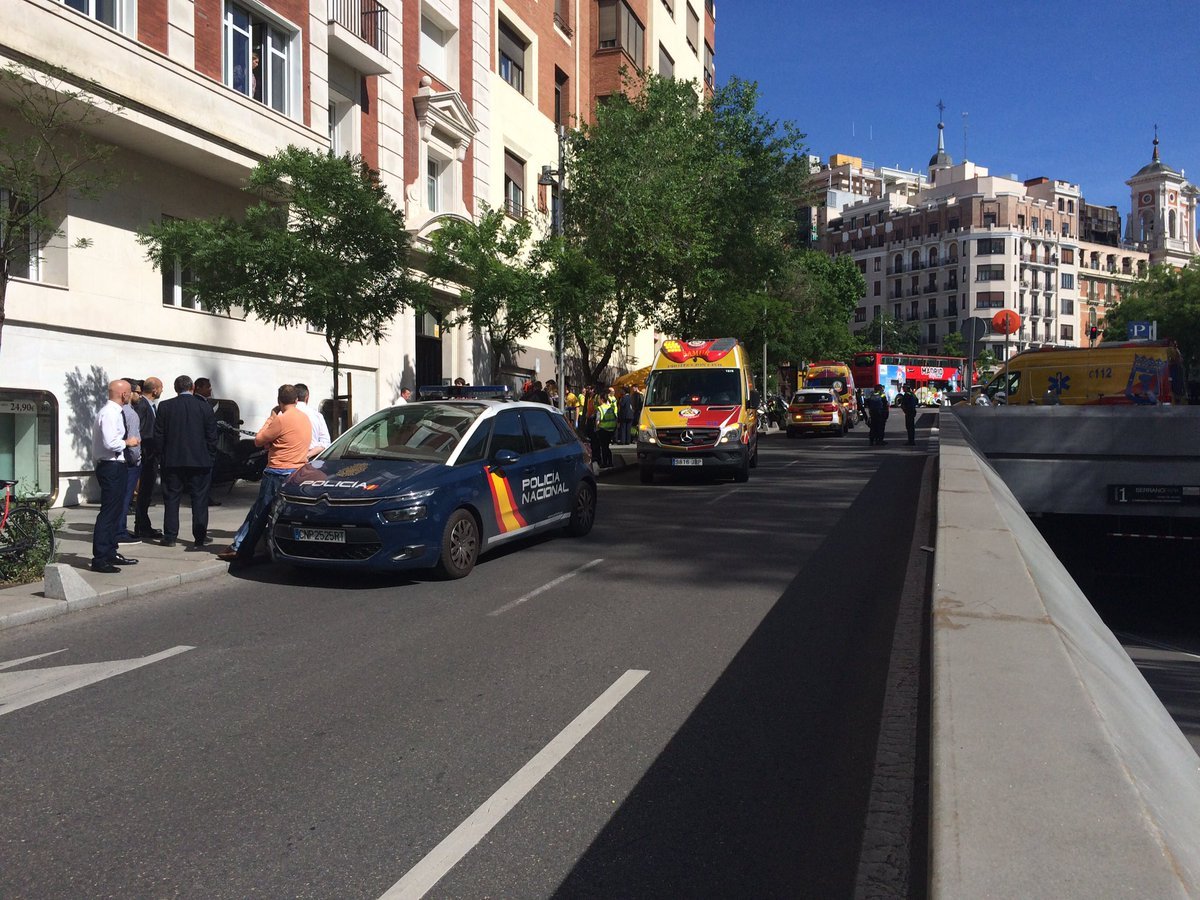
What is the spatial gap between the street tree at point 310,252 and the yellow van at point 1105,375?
1020 centimetres

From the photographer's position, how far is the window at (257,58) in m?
17.3

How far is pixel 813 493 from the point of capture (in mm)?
16453

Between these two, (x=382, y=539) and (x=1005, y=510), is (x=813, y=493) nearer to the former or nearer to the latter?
(x=1005, y=510)

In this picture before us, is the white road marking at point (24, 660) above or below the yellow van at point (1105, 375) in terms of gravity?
below

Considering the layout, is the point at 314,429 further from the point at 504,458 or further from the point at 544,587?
the point at 544,587

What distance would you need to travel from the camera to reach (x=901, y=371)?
2906 inches

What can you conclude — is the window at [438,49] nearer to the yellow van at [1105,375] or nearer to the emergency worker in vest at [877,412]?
the emergency worker in vest at [877,412]

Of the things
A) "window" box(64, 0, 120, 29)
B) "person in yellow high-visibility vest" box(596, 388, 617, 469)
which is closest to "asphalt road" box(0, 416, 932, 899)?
"window" box(64, 0, 120, 29)

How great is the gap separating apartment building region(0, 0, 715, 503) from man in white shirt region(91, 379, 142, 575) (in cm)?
321

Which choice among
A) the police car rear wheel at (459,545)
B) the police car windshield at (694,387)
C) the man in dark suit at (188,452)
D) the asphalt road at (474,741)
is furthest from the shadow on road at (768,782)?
the police car windshield at (694,387)

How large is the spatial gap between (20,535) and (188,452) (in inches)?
87.6

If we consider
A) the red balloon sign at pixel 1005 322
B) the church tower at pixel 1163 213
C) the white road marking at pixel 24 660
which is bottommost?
the white road marking at pixel 24 660

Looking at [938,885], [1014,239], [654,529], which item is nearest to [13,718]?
[938,885]

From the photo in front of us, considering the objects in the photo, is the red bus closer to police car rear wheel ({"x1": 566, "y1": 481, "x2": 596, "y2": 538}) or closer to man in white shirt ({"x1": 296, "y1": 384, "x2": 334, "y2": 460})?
police car rear wheel ({"x1": 566, "y1": 481, "x2": 596, "y2": 538})
